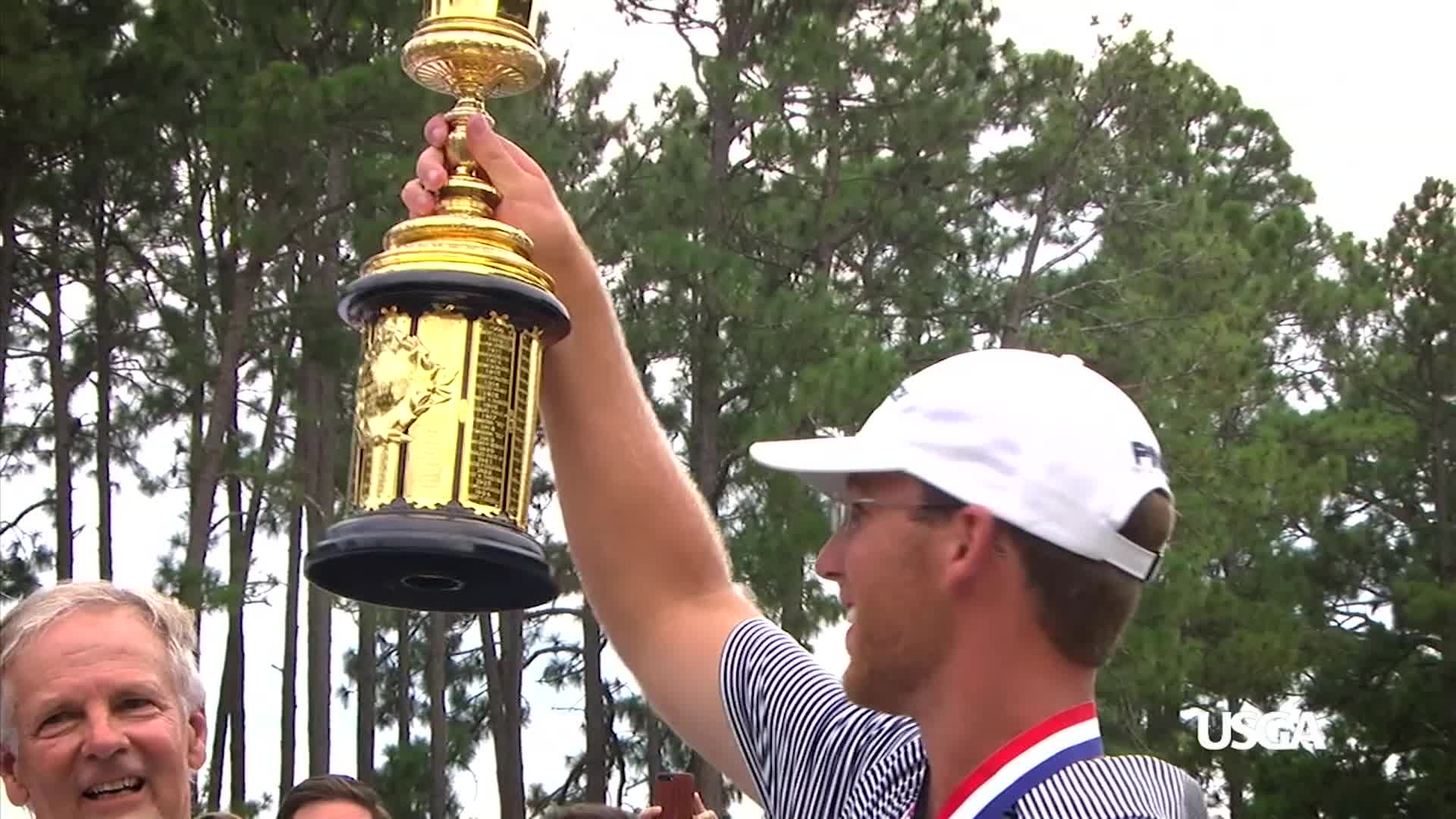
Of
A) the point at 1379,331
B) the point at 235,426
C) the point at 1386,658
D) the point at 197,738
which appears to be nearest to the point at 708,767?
the point at 235,426

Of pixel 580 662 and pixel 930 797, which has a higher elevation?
pixel 580 662

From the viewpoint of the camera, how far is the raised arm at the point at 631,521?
2.69 m

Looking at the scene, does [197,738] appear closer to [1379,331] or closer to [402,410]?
[402,410]

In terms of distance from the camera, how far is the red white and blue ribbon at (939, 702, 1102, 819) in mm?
1969

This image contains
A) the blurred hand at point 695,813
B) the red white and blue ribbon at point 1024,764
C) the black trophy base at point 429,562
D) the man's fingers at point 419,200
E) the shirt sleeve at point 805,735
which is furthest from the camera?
the blurred hand at point 695,813

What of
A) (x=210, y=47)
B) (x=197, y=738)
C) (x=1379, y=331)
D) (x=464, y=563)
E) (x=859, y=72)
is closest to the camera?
(x=464, y=563)

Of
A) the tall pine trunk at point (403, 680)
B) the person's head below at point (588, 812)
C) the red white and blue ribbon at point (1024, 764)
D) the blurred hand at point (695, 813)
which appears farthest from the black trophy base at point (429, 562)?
the tall pine trunk at point (403, 680)

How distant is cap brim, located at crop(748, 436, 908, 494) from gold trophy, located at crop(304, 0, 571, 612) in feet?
1.90

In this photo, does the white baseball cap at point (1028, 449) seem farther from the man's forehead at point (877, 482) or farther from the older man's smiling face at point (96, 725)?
the older man's smiling face at point (96, 725)

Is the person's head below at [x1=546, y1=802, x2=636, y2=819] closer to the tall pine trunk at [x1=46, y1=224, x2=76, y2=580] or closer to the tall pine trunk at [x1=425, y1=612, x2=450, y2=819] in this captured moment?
the tall pine trunk at [x1=46, y1=224, x2=76, y2=580]

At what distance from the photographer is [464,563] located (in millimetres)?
2701

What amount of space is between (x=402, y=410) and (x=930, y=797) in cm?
110

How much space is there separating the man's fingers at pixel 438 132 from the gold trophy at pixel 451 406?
0.5 inches

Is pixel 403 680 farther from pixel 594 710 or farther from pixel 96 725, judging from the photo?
pixel 96 725
